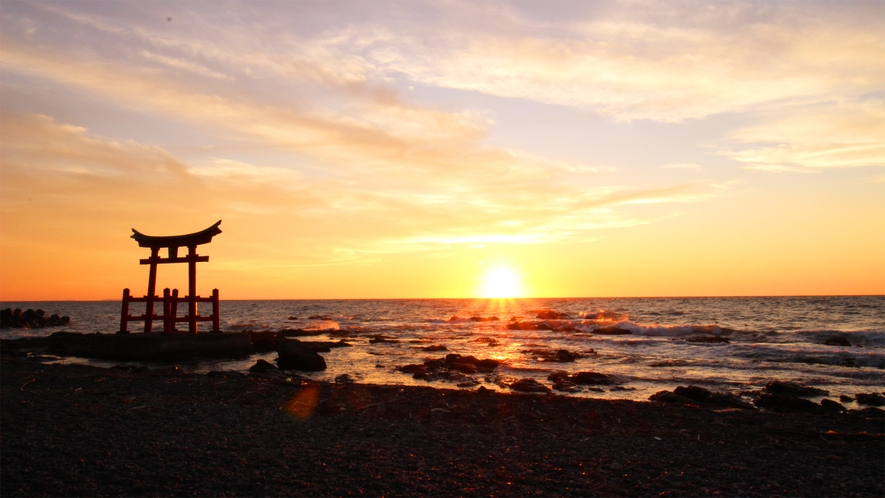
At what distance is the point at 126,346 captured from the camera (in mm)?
23391

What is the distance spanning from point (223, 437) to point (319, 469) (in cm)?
237

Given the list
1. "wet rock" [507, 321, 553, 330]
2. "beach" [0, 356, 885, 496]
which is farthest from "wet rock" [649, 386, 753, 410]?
"wet rock" [507, 321, 553, 330]

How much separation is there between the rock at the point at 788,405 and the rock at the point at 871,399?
221 cm

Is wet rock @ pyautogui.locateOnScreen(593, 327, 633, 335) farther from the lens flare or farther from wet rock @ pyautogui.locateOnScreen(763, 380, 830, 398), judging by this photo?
the lens flare

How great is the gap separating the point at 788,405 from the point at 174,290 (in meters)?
24.0

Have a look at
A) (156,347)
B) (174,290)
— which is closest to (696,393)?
(156,347)

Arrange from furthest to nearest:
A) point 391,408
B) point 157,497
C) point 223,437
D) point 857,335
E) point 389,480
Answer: point 857,335, point 391,408, point 223,437, point 389,480, point 157,497

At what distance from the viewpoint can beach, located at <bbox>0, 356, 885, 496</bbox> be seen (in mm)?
6902

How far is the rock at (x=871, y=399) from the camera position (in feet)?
49.0

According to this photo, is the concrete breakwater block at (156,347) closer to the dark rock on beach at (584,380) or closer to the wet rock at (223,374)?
the wet rock at (223,374)

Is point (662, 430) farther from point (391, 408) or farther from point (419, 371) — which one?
point (419, 371)

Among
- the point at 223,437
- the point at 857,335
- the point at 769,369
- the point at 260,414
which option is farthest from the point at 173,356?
→ the point at 857,335

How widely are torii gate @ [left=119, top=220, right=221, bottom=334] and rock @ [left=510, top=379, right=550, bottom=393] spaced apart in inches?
567

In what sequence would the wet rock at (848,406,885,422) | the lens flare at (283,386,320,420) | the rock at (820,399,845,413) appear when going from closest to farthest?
the lens flare at (283,386,320,420), the wet rock at (848,406,885,422), the rock at (820,399,845,413)
